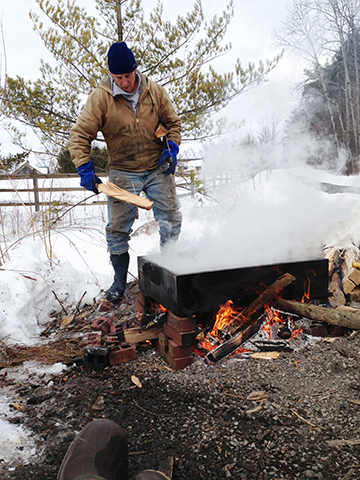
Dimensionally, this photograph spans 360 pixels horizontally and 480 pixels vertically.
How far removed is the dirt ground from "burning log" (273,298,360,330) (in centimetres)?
26

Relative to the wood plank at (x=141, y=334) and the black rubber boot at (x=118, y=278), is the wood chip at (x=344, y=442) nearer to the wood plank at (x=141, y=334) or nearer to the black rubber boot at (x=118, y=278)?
the wood plank at (x=141, y=334)

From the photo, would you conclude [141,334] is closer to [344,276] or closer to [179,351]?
[179,351]

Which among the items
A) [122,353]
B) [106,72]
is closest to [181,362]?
[122,353]

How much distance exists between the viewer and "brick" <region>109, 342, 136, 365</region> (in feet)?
8.82

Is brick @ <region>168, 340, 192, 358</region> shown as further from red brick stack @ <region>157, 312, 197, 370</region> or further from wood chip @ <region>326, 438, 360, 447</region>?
wood chip @ <region>326, 438, 360, 447</region>

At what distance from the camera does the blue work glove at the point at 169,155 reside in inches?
149

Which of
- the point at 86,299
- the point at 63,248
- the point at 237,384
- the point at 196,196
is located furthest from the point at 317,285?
the point at 63,248

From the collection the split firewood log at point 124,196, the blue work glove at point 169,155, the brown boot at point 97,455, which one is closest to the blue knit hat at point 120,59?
the blue work glove at point 169,155

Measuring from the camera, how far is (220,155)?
5238mm

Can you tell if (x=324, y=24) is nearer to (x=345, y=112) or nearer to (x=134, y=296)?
(x=345, y=112)

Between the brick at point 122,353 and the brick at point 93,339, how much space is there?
0.27 meters

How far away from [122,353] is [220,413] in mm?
976

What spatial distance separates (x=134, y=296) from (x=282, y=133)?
3311 mm

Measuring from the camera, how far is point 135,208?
3.90 meters
